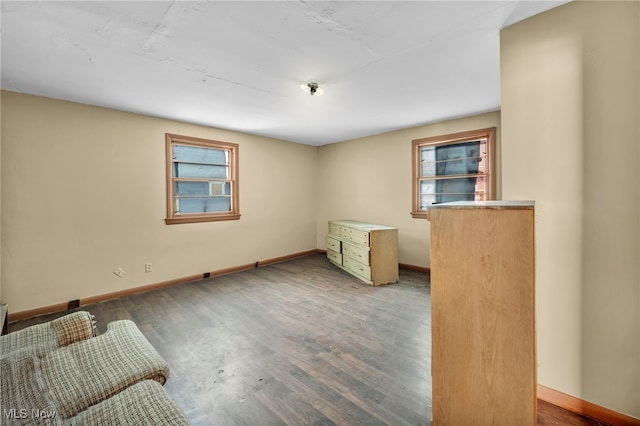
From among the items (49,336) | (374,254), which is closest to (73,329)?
(49,336)

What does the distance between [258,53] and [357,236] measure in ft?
9.32

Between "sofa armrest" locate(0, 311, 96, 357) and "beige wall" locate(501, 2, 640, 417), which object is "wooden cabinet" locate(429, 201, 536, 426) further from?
"sofa armrest" locate(0, 311, 96, 357)

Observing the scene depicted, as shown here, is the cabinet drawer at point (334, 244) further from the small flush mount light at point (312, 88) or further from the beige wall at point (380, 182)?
the small flush mount light at point (312, 88)

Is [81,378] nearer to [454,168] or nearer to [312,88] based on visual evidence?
[312,88]

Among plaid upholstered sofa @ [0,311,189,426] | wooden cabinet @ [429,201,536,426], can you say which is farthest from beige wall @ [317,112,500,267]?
plaid upholstered sofa @ [0,311,189,426]

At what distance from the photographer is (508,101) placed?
171 cm

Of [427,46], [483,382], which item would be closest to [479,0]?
[427,46]

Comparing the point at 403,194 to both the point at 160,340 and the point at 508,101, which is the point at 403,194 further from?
the point at 160,340

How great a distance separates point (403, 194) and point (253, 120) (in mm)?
2726

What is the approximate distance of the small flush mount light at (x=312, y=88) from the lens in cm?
265

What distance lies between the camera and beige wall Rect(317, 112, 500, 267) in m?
4.21

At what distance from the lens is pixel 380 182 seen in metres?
4.80

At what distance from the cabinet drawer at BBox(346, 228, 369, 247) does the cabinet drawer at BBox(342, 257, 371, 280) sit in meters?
0.32

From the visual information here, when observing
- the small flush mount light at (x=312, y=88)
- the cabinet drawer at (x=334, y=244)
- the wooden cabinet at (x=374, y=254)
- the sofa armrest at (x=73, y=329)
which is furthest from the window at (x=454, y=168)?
the sofa armrest at (x=73, y=329)
